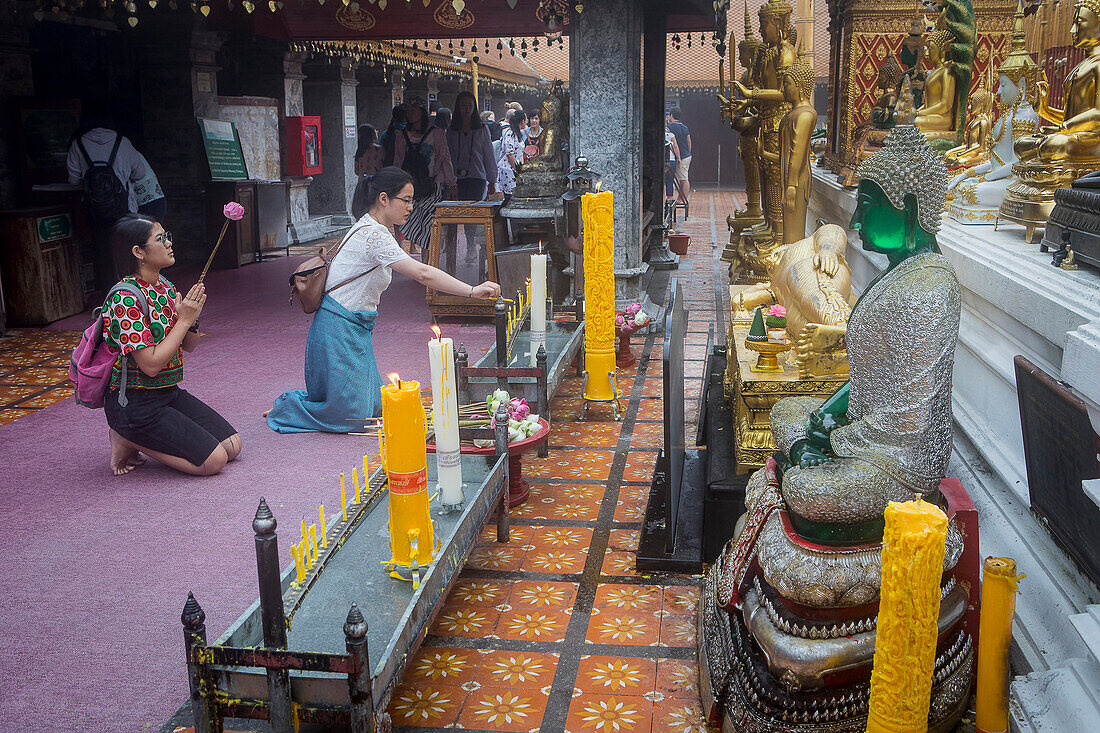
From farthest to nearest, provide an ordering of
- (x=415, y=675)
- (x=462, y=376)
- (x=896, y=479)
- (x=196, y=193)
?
1. (x=196, y=193)
2. (x=462, y=376)
3. (x=415, y=675)
4. (x=896, y=479)

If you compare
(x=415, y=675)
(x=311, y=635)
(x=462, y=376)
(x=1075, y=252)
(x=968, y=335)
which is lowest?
(x=415, y=675)

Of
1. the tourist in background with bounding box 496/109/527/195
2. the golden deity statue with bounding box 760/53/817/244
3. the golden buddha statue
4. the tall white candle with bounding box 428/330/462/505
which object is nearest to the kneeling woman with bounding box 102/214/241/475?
the tall white candle with bounding box 428/330/462/505

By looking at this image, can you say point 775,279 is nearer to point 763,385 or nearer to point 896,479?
point 763,385

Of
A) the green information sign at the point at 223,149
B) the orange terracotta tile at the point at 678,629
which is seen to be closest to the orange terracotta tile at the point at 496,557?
the orange terracotta tile at the point at 678,629

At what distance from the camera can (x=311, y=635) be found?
2.59 m

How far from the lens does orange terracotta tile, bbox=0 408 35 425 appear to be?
5323 millimetres

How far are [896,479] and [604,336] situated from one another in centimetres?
309

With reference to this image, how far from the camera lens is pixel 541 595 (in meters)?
3.40

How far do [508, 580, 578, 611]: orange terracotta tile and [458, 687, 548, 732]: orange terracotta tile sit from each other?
0.52 m

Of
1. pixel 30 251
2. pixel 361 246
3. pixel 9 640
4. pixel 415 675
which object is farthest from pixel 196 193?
pixel 415 675

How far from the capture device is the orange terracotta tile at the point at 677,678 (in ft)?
9.12

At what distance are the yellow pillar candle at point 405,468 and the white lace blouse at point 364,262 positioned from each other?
220cm

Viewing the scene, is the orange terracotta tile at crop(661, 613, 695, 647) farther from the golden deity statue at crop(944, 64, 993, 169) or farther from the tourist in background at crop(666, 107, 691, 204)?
the tourist in background at crop(666, 107, 691, 204)

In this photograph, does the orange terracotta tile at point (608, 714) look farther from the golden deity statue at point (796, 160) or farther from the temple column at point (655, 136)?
the temple column at point (655, 136)
